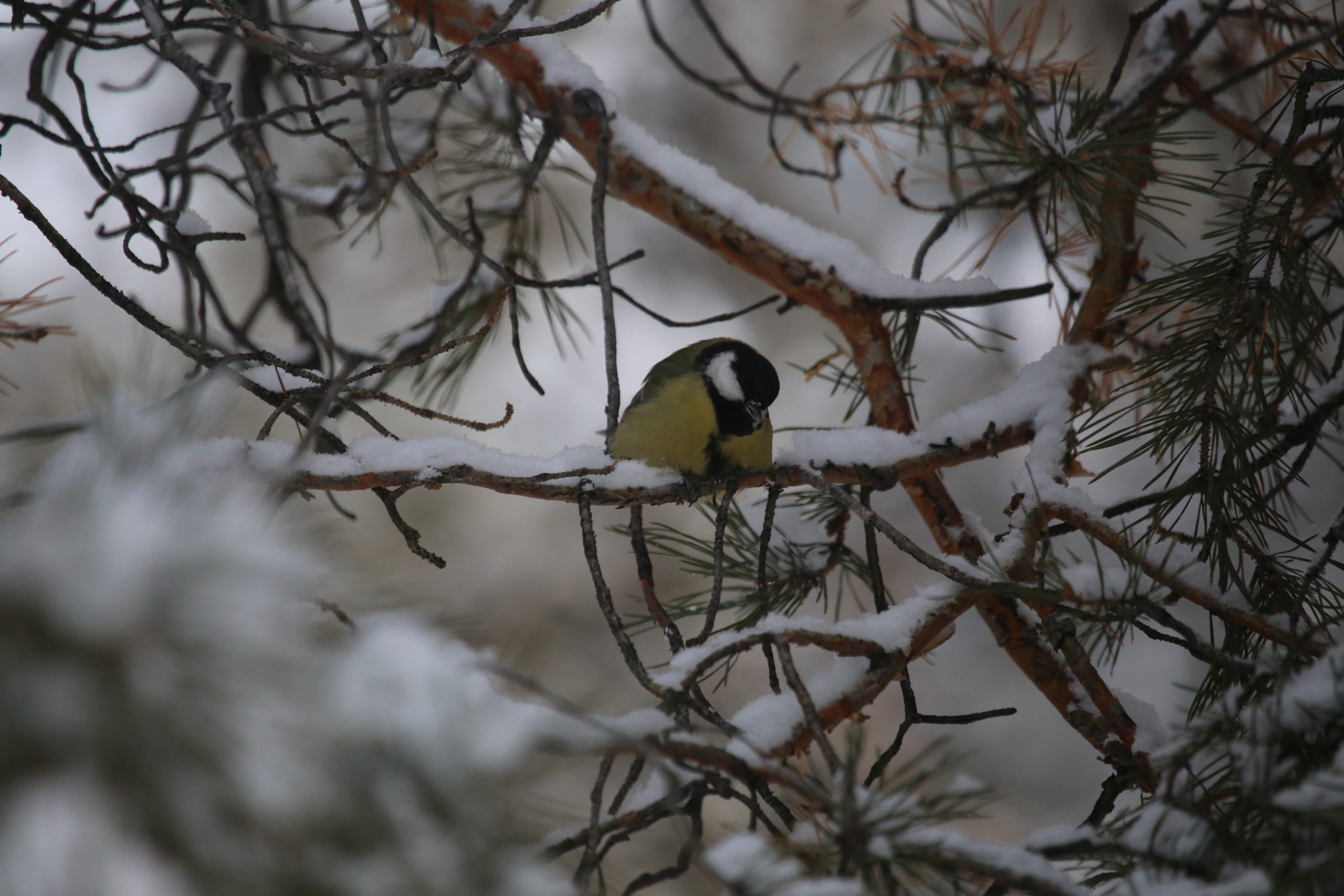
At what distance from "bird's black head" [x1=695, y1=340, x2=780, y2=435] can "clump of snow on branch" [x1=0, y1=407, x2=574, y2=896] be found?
5.14 ft

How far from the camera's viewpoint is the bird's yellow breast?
82.4 inches

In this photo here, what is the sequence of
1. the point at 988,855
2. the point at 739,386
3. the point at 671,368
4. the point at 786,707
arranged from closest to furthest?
the point at 988,855 < the point at 786,707 < the point at 739,386 < the point at 671,368

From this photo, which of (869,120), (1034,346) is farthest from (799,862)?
(1034,346)

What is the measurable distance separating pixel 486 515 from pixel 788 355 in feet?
6.03

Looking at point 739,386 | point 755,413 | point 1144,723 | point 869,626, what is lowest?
point 1144,723

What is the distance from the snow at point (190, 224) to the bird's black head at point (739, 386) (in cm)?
117

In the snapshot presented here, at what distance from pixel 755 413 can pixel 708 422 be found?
0.14m

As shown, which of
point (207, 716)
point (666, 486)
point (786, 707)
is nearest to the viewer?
point (207, 716)

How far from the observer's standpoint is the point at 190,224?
157cm

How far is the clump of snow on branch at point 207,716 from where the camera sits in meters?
0.48

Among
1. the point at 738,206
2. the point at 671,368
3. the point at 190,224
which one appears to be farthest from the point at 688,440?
the point at 190,224

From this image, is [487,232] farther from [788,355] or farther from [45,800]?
[788,355]

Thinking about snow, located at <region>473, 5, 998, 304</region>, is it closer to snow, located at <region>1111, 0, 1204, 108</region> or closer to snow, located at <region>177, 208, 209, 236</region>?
snow, located at <region>1111, 0, 1204, 108</region>

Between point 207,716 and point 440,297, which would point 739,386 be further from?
point 207,716
